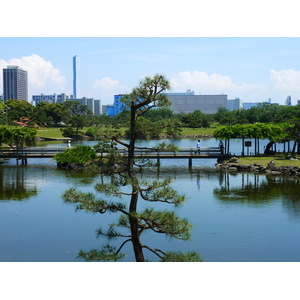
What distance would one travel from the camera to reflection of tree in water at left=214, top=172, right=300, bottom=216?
19.2m

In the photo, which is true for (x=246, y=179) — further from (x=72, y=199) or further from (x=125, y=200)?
(x=72, y=199)

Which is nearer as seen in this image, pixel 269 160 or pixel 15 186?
pixel 15 186

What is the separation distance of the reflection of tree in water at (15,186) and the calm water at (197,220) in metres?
0.04

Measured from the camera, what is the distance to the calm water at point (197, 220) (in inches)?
498

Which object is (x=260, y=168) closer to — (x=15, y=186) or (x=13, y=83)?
(x=15, y=186)

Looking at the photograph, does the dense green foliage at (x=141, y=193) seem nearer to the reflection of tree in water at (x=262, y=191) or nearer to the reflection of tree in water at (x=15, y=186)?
the reflection of tree in water at (x=262, y=191)

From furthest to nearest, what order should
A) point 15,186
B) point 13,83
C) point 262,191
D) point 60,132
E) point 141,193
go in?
point 13,83, point 60,132, point 15,186, point 262,191, point 141,193

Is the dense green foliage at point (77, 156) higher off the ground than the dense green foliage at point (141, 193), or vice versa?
the dense green foliage at point (141, 193)

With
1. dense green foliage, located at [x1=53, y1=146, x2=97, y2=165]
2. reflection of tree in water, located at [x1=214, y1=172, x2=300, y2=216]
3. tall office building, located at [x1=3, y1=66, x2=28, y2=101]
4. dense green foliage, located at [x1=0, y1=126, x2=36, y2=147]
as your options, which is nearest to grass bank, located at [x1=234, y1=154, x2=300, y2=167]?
reflection of tree in water, located at [x1=214, y1=172, x2=300, y2=216]

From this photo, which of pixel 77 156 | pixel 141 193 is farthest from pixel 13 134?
pixel 141 193

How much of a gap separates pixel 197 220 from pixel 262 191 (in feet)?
21.8

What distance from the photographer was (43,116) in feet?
267

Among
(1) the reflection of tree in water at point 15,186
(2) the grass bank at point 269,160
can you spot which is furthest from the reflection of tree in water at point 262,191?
(1) the reflection of tree in water at point 15,186

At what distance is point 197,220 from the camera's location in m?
15.9
